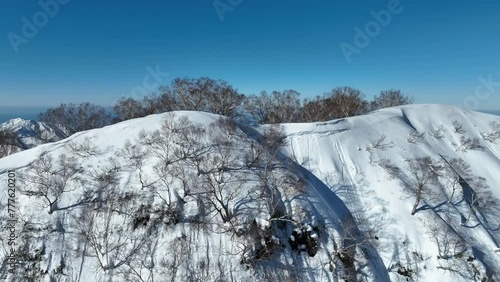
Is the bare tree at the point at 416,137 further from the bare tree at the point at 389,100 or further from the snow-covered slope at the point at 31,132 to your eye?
the snow-covered slope at the point at 31,132

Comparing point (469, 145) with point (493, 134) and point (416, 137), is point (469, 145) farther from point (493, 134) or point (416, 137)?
point (416, 137)

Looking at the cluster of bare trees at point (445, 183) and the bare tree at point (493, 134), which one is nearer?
the cluster of bare trees at point (445, 183)

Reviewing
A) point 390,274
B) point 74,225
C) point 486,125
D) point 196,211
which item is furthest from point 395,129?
point 74,225

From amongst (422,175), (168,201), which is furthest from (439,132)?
(168,201)

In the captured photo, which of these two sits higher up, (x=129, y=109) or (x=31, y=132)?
(x=31, y=132)

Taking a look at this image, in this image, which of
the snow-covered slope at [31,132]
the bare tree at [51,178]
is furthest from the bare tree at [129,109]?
the bare tree at [51,178]

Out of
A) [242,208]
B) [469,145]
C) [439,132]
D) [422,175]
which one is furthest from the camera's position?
[439,132]

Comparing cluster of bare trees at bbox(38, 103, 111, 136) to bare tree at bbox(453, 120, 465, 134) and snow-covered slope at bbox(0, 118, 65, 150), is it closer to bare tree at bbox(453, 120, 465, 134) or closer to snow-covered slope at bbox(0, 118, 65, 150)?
snow-covered slope at bbox(0, 118, 65, 150)
